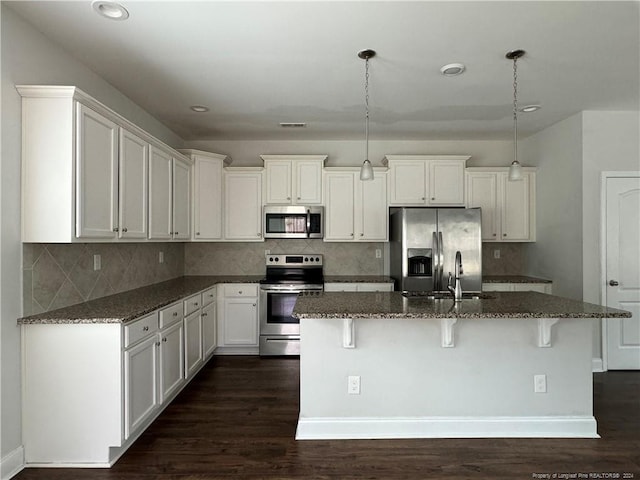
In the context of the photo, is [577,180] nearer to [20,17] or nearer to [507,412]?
[507,412]

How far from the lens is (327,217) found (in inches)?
179

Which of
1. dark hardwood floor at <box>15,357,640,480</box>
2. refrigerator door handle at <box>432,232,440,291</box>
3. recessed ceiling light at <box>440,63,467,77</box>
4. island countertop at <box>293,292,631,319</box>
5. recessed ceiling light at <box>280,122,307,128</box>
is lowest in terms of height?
dark hardwood floor at <box>15,357,640,480</box>

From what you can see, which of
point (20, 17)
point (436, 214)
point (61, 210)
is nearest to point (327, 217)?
point (436, 214)

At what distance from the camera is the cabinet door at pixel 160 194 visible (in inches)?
126

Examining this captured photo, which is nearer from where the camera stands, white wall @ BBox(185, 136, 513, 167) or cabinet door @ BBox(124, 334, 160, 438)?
cabinet door @ BBox(124, 334, 160, 438)

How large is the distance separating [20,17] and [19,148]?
782 mm

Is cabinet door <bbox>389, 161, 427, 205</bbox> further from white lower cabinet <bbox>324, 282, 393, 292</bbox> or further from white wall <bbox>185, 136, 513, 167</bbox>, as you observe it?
white lower cabinet <bbox>324, 282, 393, 292</bbox>

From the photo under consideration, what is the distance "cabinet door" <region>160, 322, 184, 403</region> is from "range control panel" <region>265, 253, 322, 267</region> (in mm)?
1690

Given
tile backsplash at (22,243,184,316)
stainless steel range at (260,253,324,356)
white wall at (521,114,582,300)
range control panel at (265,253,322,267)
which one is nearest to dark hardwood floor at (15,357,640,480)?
tile backsplash at (22,243,184,316)

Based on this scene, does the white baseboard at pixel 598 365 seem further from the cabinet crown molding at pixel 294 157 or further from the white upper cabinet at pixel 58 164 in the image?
the white upper cabinet at pixel 58 164

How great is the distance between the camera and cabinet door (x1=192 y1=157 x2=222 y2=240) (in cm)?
426

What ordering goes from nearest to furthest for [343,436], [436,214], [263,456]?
1. [263,456]
2. [343,436]
3. [436,214]

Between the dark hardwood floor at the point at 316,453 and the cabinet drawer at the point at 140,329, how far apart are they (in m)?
0.73

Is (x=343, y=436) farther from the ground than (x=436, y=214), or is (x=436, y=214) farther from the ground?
(x=436, y=214)
